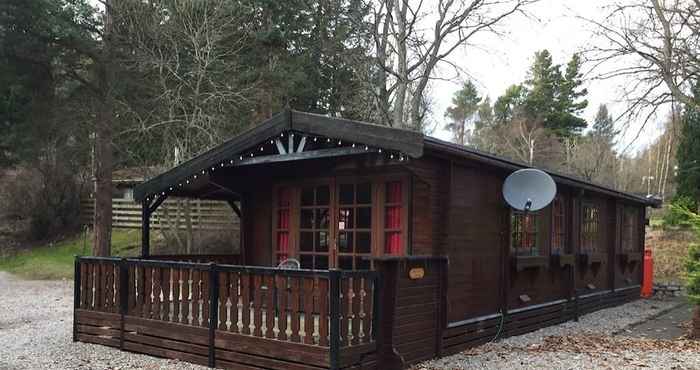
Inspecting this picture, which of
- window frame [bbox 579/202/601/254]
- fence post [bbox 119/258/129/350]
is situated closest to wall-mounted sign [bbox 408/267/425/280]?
fence post [bbox 119/258/129/350]

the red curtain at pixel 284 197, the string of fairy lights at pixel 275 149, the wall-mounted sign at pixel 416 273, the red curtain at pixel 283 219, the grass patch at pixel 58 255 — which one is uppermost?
the string of fairy lights at pixel 275 149

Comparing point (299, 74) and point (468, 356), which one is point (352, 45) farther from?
point (468, 356)

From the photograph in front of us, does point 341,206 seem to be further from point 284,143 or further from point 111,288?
point 111,288

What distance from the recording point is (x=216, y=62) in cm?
1537

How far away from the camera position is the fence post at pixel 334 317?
495 centimetres

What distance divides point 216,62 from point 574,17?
8853 mm

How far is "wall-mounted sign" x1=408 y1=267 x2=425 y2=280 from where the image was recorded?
229 inches

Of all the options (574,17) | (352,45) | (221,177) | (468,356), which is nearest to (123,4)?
(352,45)

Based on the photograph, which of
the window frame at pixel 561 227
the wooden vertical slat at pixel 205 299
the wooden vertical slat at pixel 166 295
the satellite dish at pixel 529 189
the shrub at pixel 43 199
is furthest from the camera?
the shrub at pixel 43 199

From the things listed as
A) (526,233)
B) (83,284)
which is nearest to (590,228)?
(526,233)

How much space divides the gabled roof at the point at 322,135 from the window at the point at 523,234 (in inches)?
27.5

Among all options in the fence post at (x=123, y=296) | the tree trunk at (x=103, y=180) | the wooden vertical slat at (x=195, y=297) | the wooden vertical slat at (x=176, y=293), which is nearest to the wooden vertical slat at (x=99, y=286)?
the fence post at (x=123, y=296)

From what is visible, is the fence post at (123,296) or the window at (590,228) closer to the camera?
the fence post at (123,296)

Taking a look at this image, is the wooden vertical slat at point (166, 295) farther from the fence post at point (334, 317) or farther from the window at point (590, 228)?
the window at point (590, 228)
